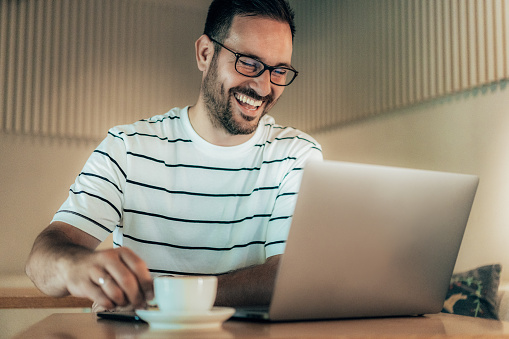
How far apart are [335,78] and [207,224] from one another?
6.75 ft

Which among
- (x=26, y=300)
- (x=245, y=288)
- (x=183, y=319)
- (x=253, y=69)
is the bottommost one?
(x=26, y=300)

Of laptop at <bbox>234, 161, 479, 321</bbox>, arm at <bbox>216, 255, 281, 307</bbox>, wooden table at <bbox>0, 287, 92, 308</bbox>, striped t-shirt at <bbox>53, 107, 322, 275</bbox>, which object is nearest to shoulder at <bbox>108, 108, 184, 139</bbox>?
striped t-shirt at <bbox>53, 107, 322, 275</bbox>

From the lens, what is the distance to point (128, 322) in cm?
84

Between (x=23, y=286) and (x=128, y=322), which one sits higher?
(x=128, y=322)

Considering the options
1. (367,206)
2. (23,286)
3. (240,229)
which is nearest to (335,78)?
(240,229)

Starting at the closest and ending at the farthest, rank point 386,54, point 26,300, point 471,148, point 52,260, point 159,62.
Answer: point 52,260
point 471,148
point 26,300
point 386,54
point 159,62

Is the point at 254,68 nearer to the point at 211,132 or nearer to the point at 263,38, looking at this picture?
the point at 263,38

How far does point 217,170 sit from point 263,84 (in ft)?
1.01

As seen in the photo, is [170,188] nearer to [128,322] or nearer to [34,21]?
[128,322]

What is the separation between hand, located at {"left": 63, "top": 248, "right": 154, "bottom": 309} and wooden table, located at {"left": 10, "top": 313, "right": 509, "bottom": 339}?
0.14 ft

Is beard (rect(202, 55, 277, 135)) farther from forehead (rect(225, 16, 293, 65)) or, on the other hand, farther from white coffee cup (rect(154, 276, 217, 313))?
white coffee cup (rect(154, 276, 217, 313))

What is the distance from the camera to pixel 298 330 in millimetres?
688

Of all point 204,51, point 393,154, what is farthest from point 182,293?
point 393,154

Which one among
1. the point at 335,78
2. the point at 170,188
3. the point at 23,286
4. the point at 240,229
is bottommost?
the point at 23,286
